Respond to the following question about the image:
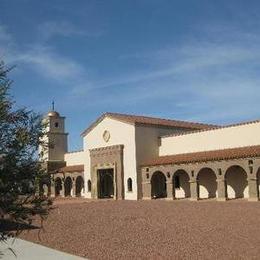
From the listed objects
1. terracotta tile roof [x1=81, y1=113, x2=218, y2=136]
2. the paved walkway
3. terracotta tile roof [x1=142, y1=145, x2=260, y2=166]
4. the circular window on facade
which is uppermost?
terracotta tile roof [x1=81, y1=113, x2=218, y2=136]

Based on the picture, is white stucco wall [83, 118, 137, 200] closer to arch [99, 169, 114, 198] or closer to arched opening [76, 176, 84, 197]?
arch [99, 169, 114, 198]

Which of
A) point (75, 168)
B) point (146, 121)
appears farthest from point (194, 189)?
point (75, 168)

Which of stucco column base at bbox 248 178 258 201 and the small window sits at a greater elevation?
the small window

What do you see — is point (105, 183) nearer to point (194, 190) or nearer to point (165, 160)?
point (165, 160)

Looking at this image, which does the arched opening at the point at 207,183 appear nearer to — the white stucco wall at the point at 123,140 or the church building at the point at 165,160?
the church building at the point at 165,160

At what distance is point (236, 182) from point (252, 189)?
3927 millimetres

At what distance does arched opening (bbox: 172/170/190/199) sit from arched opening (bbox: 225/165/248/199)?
423 cm

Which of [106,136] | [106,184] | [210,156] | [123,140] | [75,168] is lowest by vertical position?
[106,184]

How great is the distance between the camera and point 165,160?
40.0m

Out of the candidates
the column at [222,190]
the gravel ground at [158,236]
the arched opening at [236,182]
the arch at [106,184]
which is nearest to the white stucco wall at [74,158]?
the arch at [106,184]

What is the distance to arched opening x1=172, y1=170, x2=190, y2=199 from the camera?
4001cm

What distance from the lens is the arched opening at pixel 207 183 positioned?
3784 centimetres

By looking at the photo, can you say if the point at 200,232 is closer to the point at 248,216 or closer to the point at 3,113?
the point at 248,216

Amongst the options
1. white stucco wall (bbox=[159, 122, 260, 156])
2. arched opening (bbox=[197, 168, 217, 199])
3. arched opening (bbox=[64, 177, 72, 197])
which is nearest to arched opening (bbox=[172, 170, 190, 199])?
arched opening (bbox=[197, 168, 217, 199])
